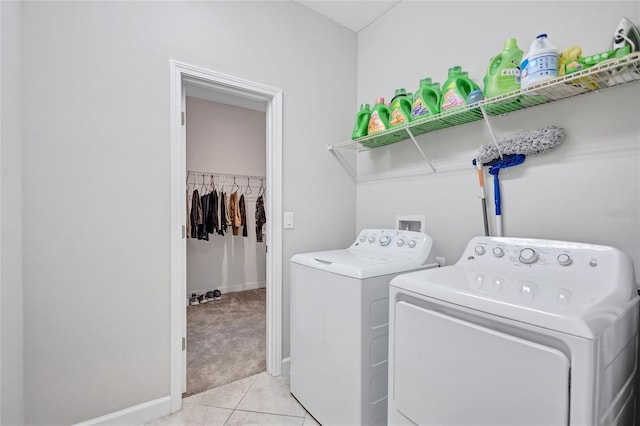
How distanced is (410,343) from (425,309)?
0.15m

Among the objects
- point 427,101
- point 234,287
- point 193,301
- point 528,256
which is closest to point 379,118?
point 427,101

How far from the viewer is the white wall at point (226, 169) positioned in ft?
13.1

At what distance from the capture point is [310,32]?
2.25m

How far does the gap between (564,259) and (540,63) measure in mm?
789

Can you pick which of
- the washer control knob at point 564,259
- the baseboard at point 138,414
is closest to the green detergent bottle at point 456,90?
the washer control knob at point 564,259

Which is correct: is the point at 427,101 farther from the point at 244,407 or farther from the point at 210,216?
the point at 210,216

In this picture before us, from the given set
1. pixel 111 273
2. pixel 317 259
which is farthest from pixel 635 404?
pixel 111 273

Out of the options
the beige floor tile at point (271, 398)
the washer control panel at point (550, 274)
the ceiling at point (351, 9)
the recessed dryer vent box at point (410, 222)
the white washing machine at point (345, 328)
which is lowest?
the beige floor tile at point (271, 398)

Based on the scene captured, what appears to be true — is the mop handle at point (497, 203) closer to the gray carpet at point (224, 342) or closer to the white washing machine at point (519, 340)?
the white washing machine at point (519, 340)

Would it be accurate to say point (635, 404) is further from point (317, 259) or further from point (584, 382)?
point (317, 259)

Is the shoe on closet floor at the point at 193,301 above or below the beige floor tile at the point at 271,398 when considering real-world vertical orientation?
above

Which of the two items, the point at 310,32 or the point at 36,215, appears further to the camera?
the point at 310,32

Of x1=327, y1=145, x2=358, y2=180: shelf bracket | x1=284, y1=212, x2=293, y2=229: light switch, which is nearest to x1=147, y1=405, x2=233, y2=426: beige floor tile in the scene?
x1=284, y1=212, x2=293, y2=229: light switch

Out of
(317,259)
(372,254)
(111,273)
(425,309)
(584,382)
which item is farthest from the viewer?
(372,254)
